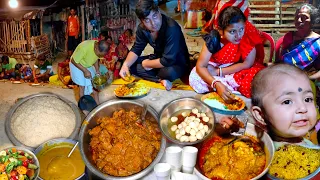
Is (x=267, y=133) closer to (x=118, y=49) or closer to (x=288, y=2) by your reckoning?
(x=288, y=2)

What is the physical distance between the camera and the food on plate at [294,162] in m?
2.15

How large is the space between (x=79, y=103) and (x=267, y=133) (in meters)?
1.34

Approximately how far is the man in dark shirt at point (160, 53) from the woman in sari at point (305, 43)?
0.74 m

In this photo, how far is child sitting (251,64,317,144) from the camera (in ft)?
6.42

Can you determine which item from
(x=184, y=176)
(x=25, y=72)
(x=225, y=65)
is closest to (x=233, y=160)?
(x=184, y=176)

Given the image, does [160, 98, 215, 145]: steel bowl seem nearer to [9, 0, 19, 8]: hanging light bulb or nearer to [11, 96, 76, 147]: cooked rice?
[11, 96, 76, 147]: cooked rice

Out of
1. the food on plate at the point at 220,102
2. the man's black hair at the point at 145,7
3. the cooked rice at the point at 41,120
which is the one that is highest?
the man's black hair at the point at 145,7

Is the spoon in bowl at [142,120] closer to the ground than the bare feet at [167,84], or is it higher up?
closer to the ground

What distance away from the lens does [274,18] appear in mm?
2211

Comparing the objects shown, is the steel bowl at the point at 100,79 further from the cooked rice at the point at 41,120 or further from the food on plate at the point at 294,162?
the food on plate at the point at 294,162

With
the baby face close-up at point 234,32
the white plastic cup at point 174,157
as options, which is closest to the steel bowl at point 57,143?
the white plastic cup at point 174,157

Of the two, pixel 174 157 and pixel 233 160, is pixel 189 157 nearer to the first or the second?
pixel 174 157

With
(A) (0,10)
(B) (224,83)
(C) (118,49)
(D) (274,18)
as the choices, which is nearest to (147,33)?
(C) (118,49)

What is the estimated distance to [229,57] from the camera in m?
2.38
